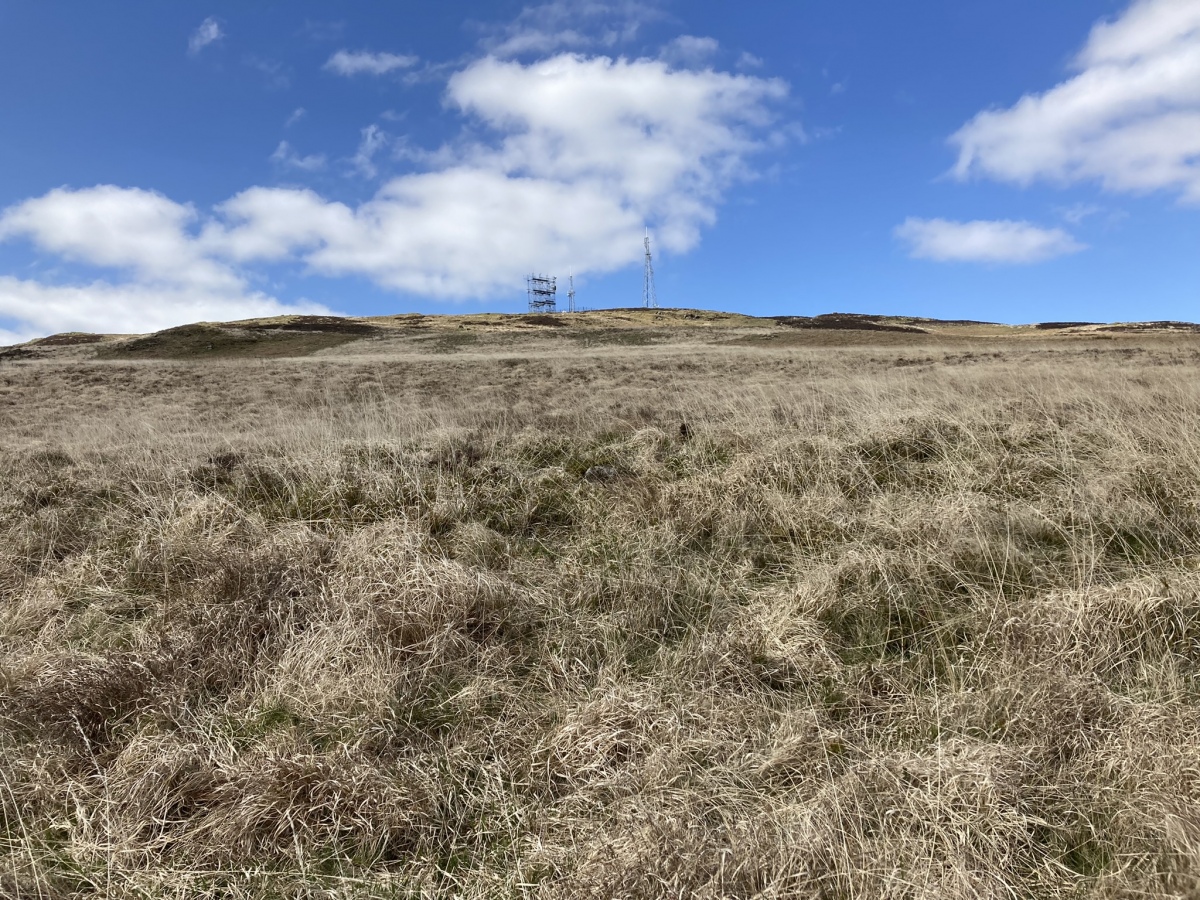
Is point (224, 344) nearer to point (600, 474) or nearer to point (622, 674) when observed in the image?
point (600, 474)

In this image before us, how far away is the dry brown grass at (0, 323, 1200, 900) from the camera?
238 cm

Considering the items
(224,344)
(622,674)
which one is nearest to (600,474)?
(622,674)

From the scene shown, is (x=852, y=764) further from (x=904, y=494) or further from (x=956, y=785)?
(x=904, y=494)

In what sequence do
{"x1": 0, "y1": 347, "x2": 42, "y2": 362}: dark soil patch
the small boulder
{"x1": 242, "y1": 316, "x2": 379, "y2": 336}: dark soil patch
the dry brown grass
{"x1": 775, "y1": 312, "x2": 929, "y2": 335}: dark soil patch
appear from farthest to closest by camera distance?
{"x1": 775, "y1": 312, "x2": 929, "y2": 335}: dark soil patch
{"x1": 242, "y1": 316, "x2": 379, "y2": 336}: dark soil patch
{"x1": 0, "y1": 347, "x2": 42, "y2": 362}: dark soil patch
the small boulder
the dry brown grass

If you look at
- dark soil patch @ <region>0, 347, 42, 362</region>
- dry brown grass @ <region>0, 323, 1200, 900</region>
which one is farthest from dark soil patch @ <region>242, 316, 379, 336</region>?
dry brown grass @ <region>0, 323, 1200, 900</region>

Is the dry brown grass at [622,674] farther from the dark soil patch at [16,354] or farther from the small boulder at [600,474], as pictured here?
the dark soil patch at [16,354]

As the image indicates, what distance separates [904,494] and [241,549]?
218 inches

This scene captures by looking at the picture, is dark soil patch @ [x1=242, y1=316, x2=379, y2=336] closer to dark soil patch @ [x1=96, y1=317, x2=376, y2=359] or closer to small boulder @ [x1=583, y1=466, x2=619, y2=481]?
dark soil patch @ [x1=96, y1=317, x2=376, y2=359]

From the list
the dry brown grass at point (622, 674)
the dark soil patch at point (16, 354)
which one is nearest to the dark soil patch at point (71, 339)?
the dark soil patch at point (16, 354)

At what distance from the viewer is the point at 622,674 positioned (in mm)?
3521

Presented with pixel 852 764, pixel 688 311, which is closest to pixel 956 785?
pixel 852 764

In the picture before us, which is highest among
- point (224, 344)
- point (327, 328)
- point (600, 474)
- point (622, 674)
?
point (327, 328)

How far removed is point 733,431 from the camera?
793 cm

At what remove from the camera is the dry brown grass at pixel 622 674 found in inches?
93.8
